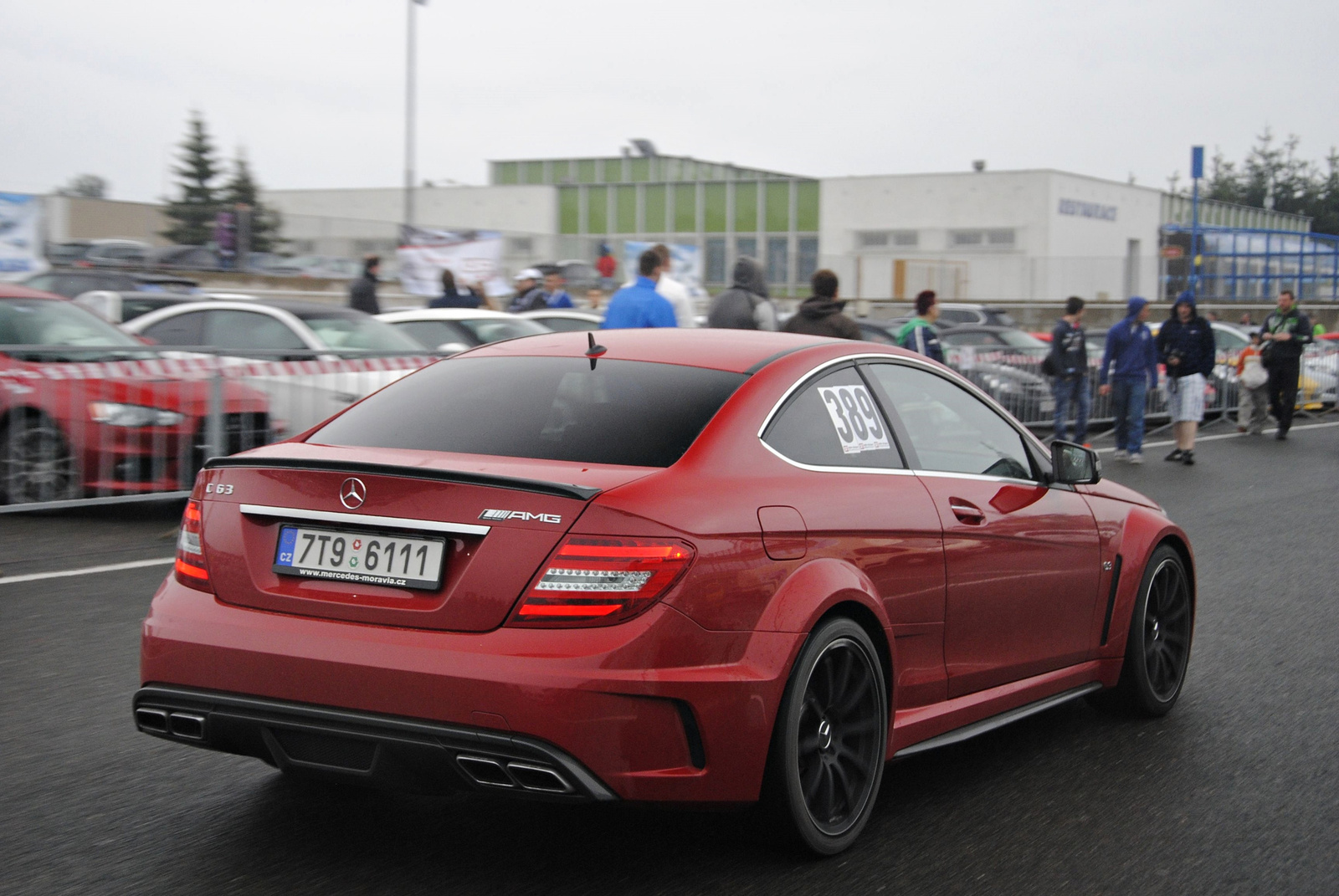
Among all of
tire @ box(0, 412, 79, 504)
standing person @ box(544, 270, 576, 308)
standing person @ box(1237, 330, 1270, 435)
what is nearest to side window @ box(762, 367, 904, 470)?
tire @ box(0, 412, 79, 504)

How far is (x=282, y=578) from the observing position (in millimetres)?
3762

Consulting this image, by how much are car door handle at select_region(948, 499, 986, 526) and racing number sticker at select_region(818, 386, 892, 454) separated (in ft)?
0.97

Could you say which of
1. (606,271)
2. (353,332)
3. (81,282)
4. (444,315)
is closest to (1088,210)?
(606,271)

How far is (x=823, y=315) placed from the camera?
11031mm

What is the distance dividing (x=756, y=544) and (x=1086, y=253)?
57542 mm

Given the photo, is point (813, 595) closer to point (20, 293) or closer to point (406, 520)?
point (406, 520)

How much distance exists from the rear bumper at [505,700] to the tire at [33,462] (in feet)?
22.2

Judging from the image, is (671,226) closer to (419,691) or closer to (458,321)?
(458,321)

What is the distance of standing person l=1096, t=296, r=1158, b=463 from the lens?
16.5 metres

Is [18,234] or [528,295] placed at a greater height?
[18,234]

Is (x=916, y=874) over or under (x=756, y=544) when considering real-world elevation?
under

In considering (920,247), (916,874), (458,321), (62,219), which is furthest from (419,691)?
(920,247)

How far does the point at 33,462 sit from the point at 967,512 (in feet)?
24.2

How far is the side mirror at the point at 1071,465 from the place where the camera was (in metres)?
5.25
